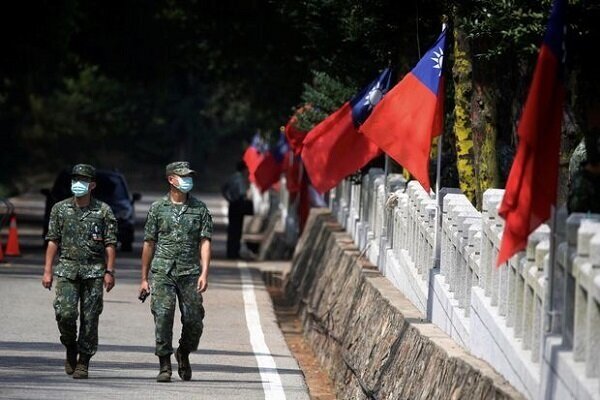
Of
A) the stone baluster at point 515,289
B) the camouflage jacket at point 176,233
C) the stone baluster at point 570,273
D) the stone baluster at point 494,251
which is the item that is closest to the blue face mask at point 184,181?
the camouflage jacket at point 176,233

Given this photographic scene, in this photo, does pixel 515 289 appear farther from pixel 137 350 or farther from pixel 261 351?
pixel 261 351

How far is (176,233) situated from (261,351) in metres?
3.75

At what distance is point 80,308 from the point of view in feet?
48.9

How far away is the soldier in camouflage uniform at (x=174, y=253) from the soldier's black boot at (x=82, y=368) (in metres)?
0.61

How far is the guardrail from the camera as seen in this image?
8656mm

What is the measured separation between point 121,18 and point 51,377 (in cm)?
3288

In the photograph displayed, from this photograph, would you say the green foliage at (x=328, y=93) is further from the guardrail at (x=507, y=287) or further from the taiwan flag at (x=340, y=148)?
the guardrail at (x=507, y=287)

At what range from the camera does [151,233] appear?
14.7m

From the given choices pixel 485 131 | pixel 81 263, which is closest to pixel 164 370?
pixel 81 263

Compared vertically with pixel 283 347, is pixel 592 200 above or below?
above

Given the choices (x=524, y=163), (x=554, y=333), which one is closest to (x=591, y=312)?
(x=554, y=333)

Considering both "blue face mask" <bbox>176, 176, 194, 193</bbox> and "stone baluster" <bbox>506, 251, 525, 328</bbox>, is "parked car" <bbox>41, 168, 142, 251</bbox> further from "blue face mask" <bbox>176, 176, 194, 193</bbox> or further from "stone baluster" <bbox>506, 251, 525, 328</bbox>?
"stone baluster" <bbox>506, 251, 525, 328</bbox>

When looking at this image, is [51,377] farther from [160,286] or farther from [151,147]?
[151,147]

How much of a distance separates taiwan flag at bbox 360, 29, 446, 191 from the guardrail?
48cm
